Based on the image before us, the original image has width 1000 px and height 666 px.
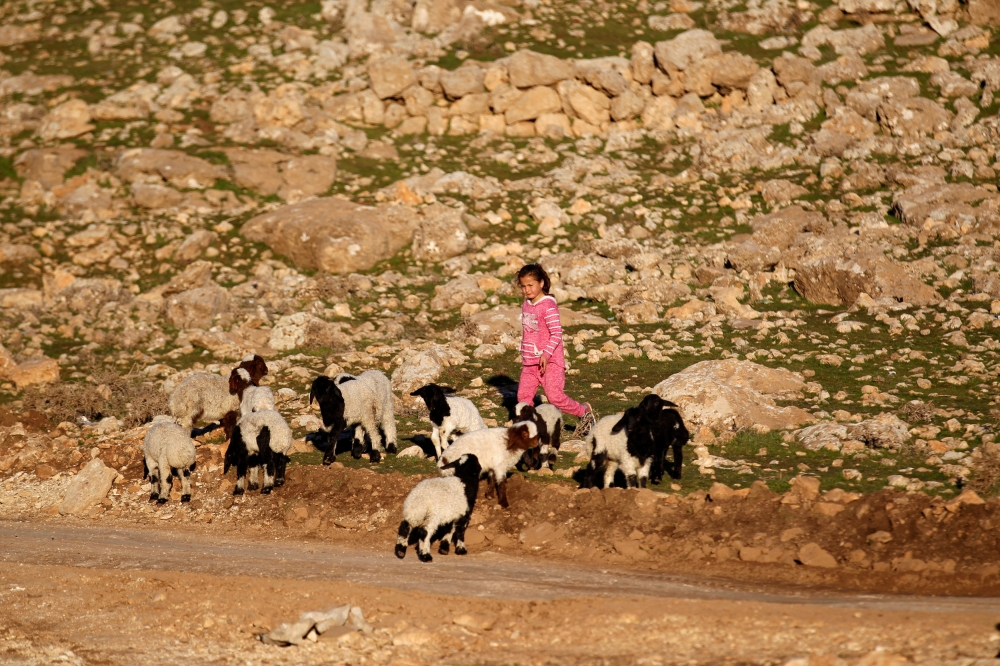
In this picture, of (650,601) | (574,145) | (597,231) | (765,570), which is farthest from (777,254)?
(650,601)

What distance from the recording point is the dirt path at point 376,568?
8.52m

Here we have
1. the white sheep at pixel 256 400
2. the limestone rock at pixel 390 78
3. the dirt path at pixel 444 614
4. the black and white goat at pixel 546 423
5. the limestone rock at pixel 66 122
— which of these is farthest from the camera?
the limestone rock at pixel 390 78

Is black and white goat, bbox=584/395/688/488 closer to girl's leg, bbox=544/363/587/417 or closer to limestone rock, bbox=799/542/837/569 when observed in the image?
girl's leg, bbox=544/363/587/417

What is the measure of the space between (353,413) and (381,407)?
0.52 metres

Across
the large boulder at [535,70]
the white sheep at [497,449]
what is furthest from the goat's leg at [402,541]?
the large boulder at [535,70]

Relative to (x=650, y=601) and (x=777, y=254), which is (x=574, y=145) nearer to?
(x=777, y=254)

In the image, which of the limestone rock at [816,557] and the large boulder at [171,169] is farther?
the large boulder at [171,169]

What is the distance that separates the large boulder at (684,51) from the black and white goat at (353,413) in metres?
16.7

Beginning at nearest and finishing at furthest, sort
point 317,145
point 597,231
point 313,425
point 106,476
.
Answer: point 106,476 → point 313,425 → point 597,231 → point 317,145

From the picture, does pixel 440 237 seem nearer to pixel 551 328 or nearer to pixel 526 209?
pixel 526 209

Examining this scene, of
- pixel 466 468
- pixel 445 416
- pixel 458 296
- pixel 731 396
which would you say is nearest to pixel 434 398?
pixel 445 416

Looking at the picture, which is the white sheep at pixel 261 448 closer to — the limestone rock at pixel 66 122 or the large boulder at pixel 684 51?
the limestone rock at pixel 66 122

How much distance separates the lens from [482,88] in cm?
2627

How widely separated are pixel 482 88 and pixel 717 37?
721 centimetres
